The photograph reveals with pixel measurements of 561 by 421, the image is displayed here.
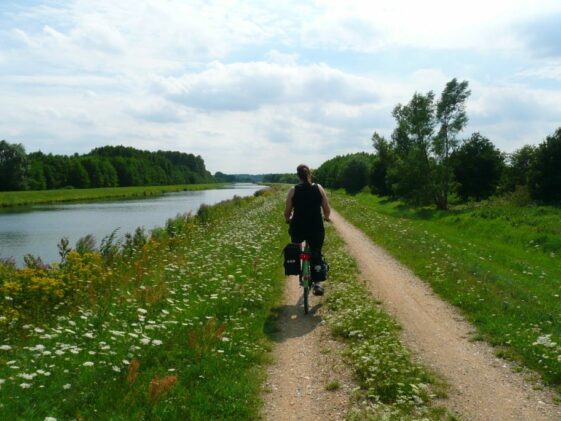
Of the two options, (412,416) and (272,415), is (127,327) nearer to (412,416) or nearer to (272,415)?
(272,415)

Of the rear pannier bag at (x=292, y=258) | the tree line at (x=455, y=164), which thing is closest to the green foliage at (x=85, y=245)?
the rear pannier bag at (x=292, y=258)

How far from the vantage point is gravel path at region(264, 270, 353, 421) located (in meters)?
5.22

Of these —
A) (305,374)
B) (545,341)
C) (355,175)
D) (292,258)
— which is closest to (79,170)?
(355,175)

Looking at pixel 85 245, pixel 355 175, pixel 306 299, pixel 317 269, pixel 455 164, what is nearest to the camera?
pixel 306 299

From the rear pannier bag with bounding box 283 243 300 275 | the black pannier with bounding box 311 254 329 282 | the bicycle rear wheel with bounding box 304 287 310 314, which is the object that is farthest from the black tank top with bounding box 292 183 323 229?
the bicycle rear wheel with bounding box 304 287 310 314

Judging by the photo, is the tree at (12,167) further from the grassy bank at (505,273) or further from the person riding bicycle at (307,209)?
the person riding bicycle at (307,209)

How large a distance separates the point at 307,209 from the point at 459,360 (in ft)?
11.9

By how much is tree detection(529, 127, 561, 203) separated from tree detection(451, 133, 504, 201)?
9642 mm

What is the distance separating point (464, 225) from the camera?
27312mm

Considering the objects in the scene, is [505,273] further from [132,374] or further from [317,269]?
[132,374]

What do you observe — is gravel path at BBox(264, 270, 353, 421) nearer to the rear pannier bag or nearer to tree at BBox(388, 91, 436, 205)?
the rear pannier bag

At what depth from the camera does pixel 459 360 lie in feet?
21.8

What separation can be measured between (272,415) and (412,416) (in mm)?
1418

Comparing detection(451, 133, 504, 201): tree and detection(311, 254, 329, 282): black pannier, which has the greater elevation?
detection(451, 133, 504, 201): tree
